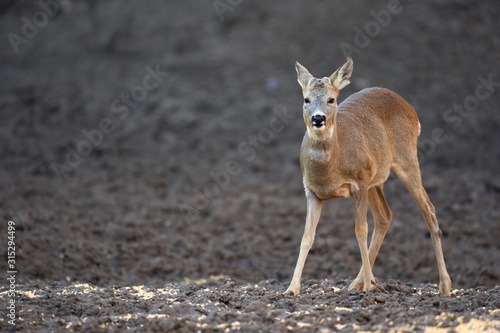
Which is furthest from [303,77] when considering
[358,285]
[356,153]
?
[358,285]

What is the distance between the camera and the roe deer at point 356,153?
615 centimetres

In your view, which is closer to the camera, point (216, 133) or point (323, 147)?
point (323, 147)

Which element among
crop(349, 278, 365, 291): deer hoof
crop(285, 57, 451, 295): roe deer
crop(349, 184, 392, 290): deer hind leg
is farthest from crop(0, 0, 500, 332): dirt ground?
crop(285, 57, 451, 295): roe deer

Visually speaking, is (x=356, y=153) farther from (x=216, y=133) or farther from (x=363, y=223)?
(x=216, y=133)

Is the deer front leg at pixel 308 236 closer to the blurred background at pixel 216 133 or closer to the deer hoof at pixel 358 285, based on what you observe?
the deer hoof at pixel 358 285

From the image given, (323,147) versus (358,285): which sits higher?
(323,147)

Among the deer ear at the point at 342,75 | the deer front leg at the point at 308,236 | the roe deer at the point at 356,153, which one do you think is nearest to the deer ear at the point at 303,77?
the roe deer at the point at 356,153

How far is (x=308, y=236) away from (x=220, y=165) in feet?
27.4

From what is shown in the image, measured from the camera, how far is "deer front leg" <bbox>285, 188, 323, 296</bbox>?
6.21 meters

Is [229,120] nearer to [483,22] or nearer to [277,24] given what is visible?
[277,24]

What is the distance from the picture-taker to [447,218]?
38.0 feet

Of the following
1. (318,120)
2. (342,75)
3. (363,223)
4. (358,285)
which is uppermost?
(342,75)

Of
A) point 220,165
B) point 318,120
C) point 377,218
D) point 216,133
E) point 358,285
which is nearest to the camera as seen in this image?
point 318,120

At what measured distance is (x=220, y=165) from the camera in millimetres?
14562
